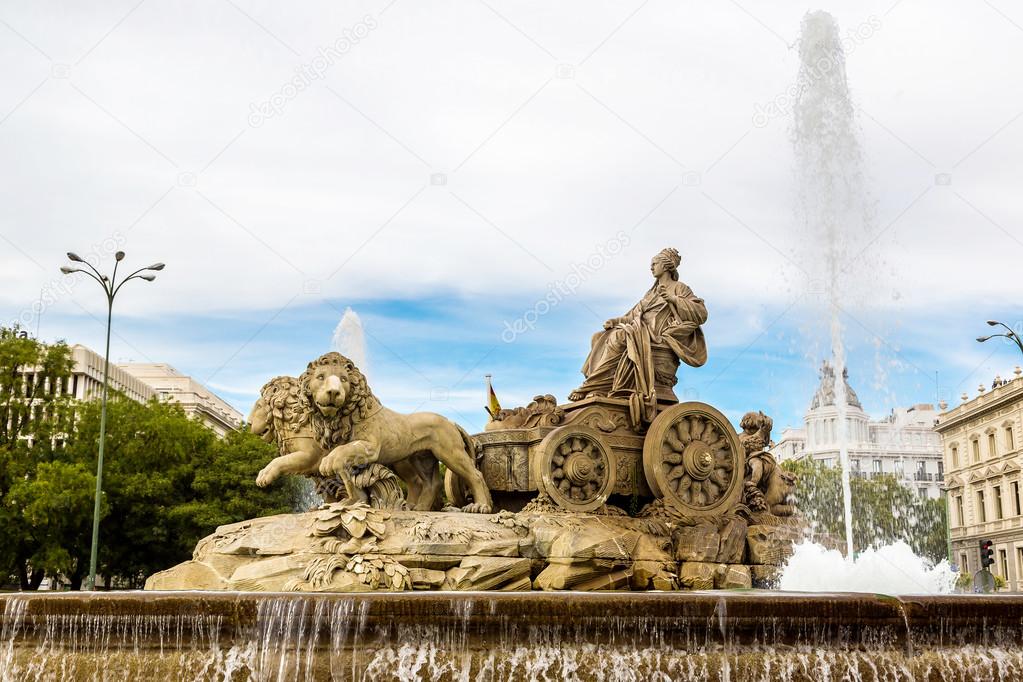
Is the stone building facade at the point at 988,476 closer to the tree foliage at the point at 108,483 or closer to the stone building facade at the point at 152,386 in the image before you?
the tree foliage at the point at 108,483

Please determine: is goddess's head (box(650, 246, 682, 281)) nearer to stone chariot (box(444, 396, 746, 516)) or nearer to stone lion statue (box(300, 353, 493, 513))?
stone chariot (box(444, 396, 746, 516))

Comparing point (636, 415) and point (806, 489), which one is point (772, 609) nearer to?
point (636, 415)

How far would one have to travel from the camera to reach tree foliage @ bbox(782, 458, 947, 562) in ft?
131

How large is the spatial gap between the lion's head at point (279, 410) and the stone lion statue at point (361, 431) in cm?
33

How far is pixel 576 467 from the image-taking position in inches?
526

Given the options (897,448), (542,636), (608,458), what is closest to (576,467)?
(608,458)

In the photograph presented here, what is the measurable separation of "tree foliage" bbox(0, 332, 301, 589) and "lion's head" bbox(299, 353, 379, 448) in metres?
19.5

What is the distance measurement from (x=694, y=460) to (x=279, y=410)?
198 inches

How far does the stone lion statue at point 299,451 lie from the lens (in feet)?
41.9

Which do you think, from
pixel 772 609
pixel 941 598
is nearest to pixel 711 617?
pixel 772 609

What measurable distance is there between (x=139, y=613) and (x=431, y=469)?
4983 mm

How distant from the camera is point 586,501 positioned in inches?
527

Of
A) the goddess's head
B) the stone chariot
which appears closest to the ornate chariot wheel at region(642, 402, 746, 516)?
the stone chariot

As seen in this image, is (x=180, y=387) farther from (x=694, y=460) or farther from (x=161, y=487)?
(x=694, y=460)
